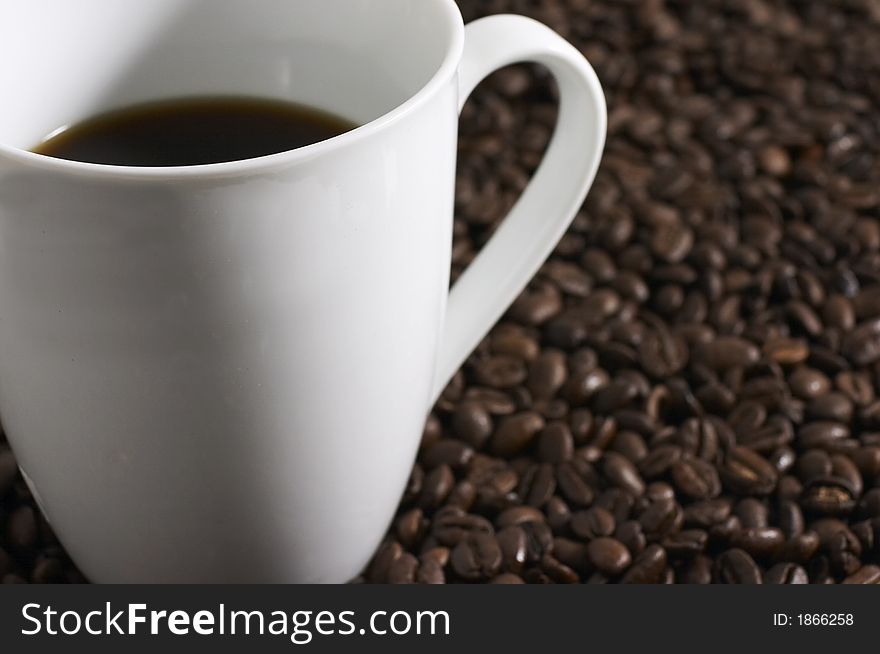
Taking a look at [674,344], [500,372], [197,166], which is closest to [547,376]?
[500,372]

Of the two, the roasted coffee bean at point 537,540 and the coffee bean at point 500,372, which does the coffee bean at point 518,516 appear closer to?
the roasted coffee bean at point 537,540

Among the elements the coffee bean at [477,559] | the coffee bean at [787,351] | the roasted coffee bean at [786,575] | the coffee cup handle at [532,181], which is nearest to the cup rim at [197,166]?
the coffee cup handle at [532,181]

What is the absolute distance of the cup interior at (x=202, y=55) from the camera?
97 cm

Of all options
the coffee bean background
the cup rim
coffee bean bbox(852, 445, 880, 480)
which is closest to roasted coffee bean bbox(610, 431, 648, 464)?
the coffee bean background

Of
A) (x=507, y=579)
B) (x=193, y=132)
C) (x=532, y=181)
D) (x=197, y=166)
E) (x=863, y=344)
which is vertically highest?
(x=197, y=166)

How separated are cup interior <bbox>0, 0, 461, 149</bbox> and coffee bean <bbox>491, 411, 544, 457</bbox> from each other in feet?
1.23

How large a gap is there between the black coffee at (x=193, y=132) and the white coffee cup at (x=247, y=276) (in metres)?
0.02

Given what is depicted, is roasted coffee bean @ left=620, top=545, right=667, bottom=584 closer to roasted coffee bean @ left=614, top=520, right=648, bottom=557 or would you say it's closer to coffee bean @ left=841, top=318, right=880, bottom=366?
roasted coffee bean @ left=614, top=520, right=648, bottom=557

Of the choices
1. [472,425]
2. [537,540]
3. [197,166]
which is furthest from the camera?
[472,425]

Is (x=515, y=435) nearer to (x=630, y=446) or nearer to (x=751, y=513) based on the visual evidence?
(x=630, y=446)

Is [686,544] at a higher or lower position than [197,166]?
lower

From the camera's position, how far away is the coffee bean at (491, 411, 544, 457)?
1240mm

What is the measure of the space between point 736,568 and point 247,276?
0.56 m

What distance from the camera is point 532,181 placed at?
3.54 feet
